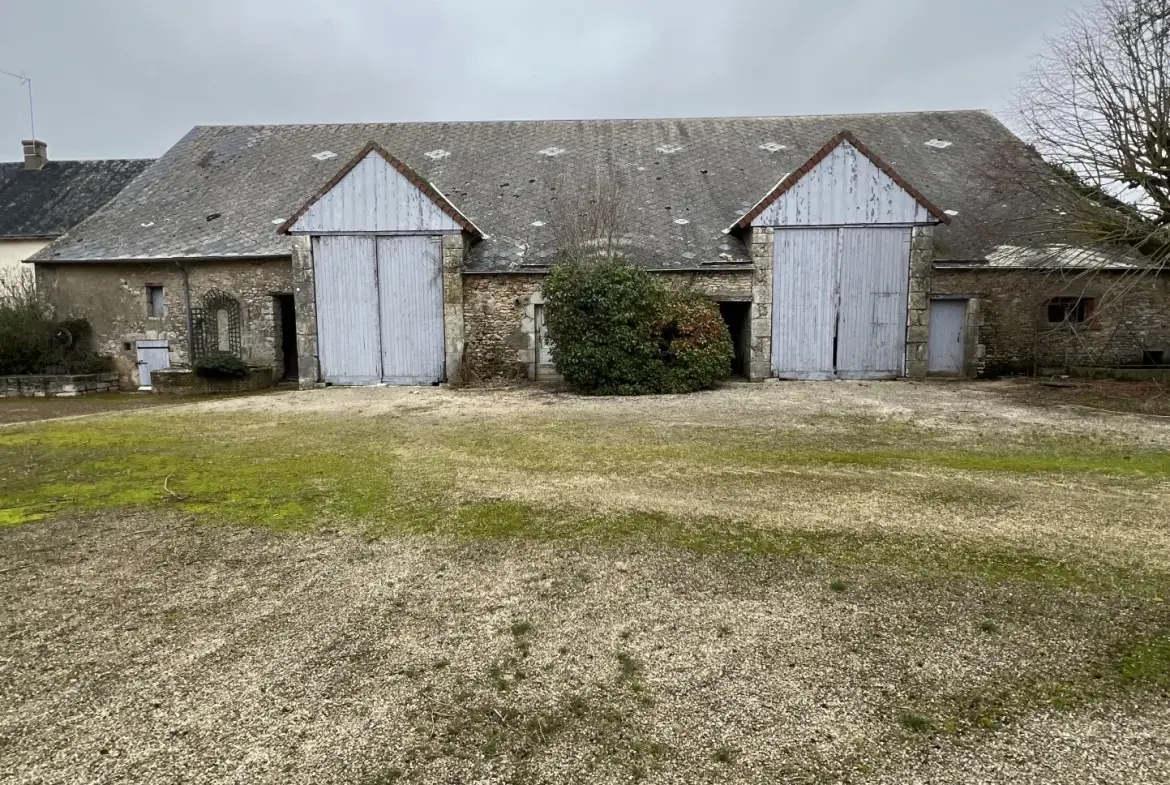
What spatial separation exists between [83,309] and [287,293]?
495 centimetres

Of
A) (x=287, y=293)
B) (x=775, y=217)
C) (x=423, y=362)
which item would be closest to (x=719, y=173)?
(x=775, y=217)

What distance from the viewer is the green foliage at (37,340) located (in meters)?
13.9

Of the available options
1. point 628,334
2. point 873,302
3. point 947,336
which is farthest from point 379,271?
point 947,336

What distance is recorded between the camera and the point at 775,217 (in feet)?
41.2

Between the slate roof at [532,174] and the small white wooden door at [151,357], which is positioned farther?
the small white wooden door at [151,357]

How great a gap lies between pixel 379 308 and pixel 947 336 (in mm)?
11531

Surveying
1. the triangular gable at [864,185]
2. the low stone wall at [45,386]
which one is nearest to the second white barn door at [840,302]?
the triangular gable at [864,185]

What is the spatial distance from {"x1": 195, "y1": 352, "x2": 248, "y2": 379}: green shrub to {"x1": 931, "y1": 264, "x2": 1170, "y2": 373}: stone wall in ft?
46.9

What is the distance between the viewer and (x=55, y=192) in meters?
23.7

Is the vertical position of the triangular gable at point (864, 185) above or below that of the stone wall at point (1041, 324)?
above

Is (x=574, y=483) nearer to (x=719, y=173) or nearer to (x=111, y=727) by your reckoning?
(x=111, y=727)

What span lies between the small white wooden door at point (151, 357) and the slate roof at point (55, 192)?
11.4 meters

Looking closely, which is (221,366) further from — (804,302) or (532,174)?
(804,302)

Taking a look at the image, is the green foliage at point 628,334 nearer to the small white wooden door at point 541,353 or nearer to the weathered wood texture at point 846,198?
the small white wooden door at point 541,353
